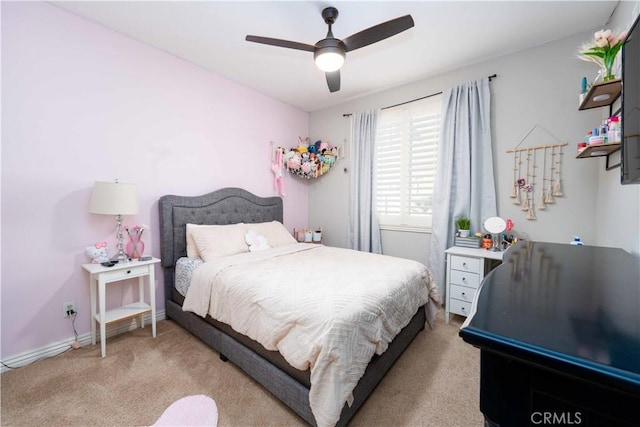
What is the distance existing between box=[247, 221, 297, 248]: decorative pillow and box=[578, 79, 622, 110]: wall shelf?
9.50ft

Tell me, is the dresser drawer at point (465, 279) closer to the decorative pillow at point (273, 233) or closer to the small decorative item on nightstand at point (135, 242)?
the decorative pillow at point (273, 233)

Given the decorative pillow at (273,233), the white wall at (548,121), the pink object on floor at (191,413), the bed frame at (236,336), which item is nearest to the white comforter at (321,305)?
the bed frame at (236,336)

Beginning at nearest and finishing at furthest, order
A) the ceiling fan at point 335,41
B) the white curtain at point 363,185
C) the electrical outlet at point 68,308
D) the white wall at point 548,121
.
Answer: the ceiling fan at point 335,41 → the electrical outlet at point 68,308 → the white wall at point 548,121 → the white curtain at point 363,185

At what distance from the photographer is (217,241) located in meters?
2.62

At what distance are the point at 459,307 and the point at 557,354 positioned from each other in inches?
94.8

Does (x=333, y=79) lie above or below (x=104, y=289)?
above

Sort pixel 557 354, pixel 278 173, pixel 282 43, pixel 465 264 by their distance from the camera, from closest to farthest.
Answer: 1. pixel 557 354
2. pixel 282 43
3. pixel 465 264
4. pixel 278 173

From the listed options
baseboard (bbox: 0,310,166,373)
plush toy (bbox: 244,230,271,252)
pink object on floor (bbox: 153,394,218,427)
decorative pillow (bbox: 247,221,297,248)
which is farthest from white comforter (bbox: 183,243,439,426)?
baseboard (bbox: 0,310,166,373)

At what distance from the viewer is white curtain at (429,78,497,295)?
2.74m

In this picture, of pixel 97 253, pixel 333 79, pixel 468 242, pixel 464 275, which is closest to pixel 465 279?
pixel 464 275

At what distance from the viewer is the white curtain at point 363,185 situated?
3.56 m

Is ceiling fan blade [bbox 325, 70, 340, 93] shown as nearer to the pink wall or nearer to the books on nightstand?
the pink wall

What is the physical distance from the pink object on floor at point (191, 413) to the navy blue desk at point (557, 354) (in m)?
1.51

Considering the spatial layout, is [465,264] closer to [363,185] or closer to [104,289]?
[363,185]
